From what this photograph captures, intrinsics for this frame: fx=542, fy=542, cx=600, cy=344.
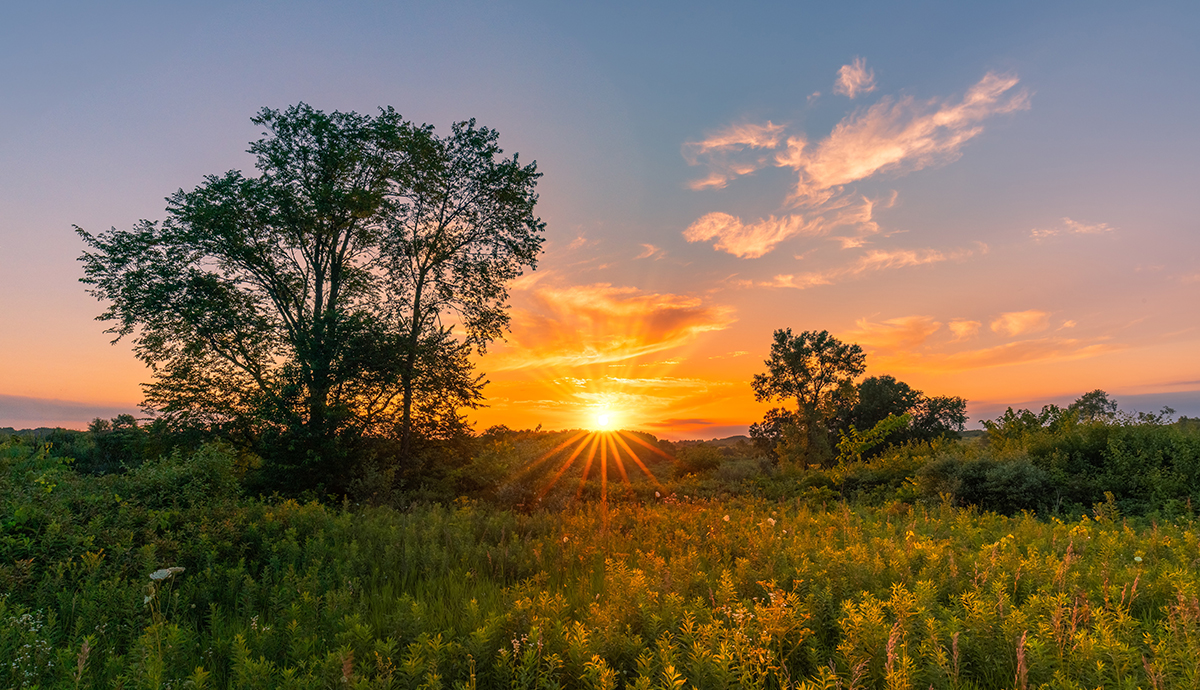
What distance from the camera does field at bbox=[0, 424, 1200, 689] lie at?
327 centimetres

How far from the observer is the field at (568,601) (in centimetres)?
327

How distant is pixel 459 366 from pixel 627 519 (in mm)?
11375

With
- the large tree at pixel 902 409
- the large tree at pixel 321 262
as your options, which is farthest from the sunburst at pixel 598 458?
the large tree at pixel 902 409

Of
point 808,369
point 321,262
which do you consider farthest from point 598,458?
point 808,369

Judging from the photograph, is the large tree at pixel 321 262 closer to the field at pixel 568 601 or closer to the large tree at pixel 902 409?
the field at pixel 568 601

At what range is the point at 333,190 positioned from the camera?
1978cm

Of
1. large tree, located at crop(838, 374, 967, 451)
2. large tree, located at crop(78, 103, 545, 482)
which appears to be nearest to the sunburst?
large tree, located at crop(78, 103, 545, 482)

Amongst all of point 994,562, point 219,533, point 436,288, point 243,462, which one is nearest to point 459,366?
point 436,288

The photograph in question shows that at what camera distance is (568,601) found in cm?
488

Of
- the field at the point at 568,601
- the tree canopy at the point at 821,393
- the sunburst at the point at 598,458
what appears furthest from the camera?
the tree canopy at the point at 821,393

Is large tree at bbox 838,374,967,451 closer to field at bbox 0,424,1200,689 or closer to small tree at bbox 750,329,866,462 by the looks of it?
small tree at bbox 750,329,866,462

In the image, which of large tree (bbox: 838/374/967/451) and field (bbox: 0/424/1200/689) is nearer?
field (bbox: 0/424/1200/689)

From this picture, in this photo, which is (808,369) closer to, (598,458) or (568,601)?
(598,458)

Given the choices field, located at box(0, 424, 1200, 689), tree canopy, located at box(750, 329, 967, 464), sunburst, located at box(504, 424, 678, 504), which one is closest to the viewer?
field, located at box(0, 424, 1200, 689)
